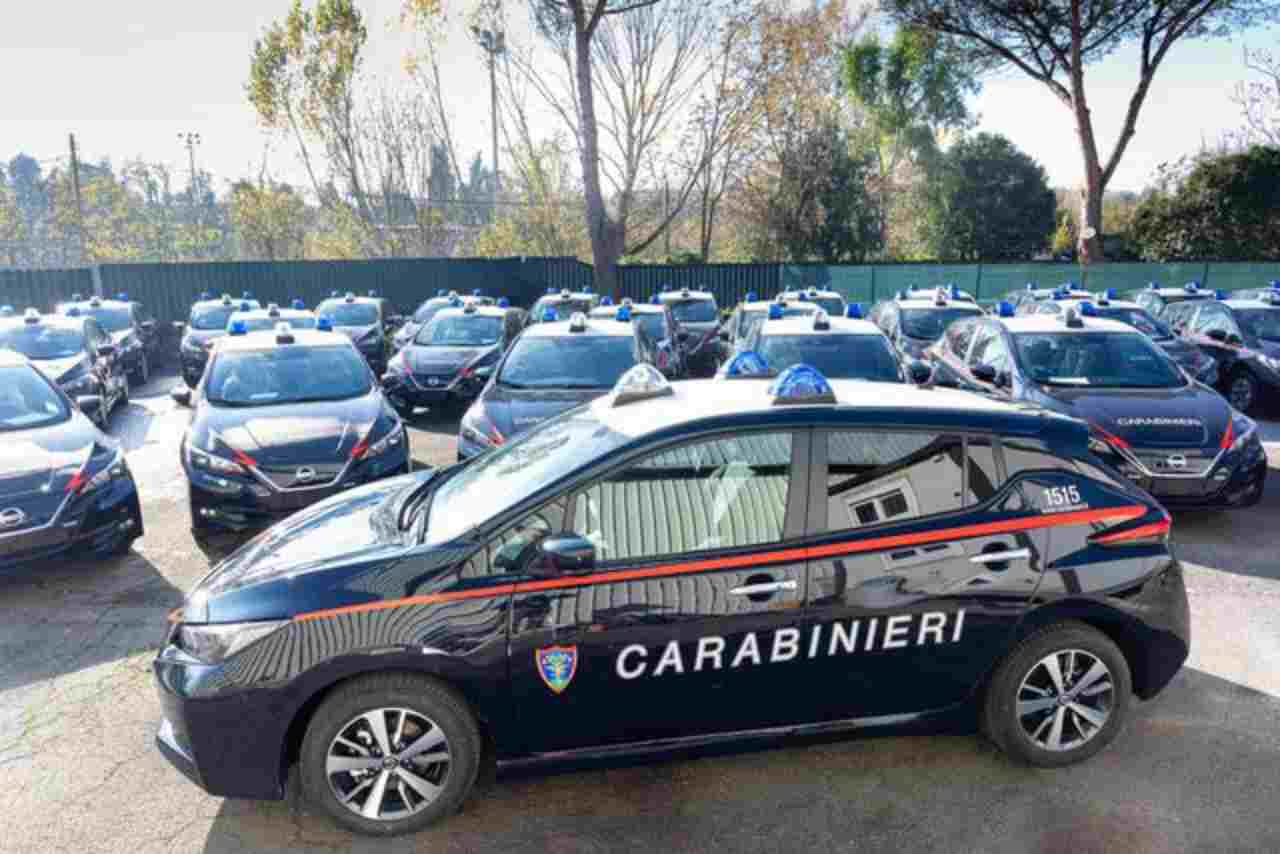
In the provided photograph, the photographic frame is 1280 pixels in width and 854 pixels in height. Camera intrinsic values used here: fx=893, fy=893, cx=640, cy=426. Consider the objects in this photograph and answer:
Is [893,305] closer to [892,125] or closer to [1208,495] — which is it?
[1208,495]

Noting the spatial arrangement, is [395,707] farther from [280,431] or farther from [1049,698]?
[280,431]

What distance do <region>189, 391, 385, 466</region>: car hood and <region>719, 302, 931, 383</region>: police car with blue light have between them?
11.8 ft

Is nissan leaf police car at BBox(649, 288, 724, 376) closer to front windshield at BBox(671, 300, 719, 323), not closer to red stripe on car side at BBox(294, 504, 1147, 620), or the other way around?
front windshield at BBox(671, 300, 719, 323)

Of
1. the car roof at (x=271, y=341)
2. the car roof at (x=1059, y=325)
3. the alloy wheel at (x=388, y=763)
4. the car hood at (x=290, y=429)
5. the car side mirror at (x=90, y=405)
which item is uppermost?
the car roof at (x=1059, y=325)

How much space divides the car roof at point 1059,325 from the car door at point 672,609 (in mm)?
5865

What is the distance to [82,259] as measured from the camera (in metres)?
26.1

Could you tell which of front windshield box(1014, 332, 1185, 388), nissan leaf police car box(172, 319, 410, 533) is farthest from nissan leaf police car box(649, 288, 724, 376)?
nissan leaf police car box(172, 319, 410, 533)

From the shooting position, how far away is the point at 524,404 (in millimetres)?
7938

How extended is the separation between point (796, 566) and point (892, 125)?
3462 cm

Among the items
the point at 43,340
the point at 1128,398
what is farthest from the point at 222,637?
the point at 43,340

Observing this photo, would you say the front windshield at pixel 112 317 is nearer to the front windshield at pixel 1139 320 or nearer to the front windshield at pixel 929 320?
the front windshield at pixel 929 320

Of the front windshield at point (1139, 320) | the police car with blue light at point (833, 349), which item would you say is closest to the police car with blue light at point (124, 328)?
the police car with blue light at point (833, 349)

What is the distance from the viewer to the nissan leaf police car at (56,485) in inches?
228

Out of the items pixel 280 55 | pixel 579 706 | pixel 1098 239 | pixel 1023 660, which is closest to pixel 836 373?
pixel 1023 660
